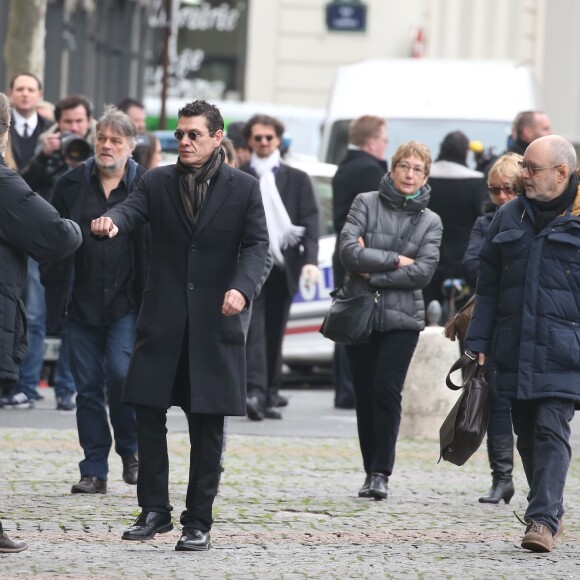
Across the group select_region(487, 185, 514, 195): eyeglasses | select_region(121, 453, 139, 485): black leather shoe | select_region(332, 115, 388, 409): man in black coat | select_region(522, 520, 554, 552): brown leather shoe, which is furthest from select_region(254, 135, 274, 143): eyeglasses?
select_region(522, 520, 554, 552): brown leather shoe

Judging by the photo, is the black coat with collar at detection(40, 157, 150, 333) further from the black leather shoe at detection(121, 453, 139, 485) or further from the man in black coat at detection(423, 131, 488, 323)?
the man in black coat at detection(423, 131, 488, 323)

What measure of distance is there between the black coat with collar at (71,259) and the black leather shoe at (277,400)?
4.01 m

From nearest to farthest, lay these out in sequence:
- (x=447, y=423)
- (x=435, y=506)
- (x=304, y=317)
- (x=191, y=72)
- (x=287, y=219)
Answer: (x=447, y=423)
(x=435, y=506)
(x=287, y=219)
(x=304, y=317)
(x=191, y=72)

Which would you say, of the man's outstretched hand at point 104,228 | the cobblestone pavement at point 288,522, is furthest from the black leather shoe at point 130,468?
the man's outstretched hand at point 104,228

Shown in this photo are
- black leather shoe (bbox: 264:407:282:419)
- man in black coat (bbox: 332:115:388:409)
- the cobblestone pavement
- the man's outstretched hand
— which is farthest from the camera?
black leather shoe (bbox: 264:407:282:419)

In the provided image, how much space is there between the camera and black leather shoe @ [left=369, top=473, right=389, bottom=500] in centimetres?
941

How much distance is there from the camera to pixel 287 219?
13039 mm

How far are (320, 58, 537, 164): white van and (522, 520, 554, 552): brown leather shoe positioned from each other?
9.81m

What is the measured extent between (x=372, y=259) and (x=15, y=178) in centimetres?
267

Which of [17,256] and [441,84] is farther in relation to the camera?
[441,84]

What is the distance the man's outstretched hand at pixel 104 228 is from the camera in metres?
7.57

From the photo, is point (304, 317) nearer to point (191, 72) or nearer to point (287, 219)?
point (287, 219)

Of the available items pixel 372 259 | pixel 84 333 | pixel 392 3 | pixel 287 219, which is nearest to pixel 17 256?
pixel 84 333

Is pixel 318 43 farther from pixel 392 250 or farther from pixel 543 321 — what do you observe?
pixel 543 321
